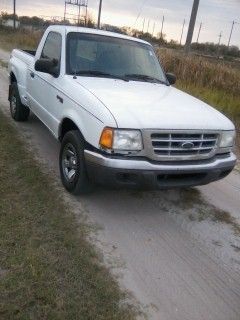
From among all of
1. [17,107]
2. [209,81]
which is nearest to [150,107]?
[17,107]

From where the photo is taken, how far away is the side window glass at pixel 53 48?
5.70m

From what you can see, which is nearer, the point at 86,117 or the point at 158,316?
the point at 158,316

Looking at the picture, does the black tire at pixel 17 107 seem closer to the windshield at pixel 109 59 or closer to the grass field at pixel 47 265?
the windshield at pixel 109 59

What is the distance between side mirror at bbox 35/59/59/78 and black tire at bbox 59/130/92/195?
3.36 ft

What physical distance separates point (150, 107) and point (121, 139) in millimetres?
555

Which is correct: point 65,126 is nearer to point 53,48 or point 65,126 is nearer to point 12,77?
point 53,48

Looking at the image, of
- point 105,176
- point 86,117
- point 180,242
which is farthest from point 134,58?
point 180,242

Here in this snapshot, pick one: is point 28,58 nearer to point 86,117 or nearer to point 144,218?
point 86,117

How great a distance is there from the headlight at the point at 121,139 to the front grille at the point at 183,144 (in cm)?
16

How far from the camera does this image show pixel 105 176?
4.22 metres

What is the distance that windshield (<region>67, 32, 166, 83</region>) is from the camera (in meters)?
5.44

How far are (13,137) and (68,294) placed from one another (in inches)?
159

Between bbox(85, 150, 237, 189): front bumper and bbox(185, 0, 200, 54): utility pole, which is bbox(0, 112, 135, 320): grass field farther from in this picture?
bbox(185, 0, 200, 54): utility pole

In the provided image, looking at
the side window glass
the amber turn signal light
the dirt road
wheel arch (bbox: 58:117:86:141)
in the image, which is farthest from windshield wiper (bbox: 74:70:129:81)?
the amber turn signal light
